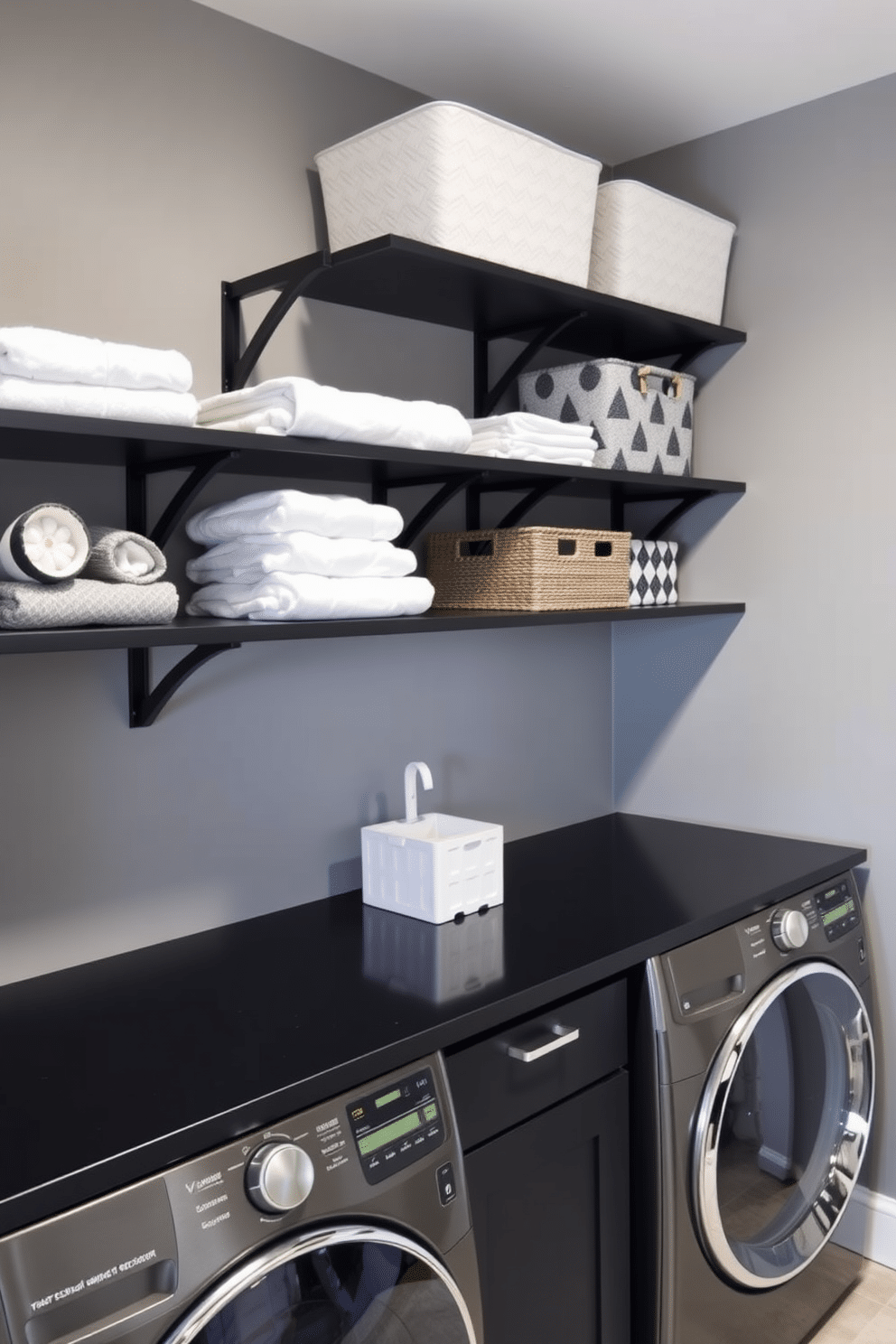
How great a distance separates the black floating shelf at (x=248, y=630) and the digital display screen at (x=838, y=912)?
69cm

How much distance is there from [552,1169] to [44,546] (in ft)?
3.82

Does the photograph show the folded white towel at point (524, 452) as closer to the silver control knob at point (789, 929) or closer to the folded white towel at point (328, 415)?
the folded white towel at point (328, 415)

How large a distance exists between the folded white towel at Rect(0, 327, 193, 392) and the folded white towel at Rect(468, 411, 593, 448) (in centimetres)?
68

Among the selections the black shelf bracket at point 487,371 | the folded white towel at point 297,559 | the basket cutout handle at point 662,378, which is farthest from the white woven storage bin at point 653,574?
the folded white towel at point 297,559

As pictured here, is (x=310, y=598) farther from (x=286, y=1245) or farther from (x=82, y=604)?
(x=286, y=1245)

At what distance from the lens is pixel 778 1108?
2.10m

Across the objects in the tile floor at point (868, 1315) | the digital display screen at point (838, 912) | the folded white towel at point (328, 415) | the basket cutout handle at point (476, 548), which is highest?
the folded white towel at point (328, 415)

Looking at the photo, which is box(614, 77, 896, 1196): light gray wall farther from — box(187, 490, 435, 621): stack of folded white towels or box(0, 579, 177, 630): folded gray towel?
box(0, 579, 177, 630): folded gray towel

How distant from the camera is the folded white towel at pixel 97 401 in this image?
135 centimetres

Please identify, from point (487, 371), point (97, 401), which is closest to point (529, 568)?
point (487, 371)

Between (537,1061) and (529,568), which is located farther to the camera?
(529,568)

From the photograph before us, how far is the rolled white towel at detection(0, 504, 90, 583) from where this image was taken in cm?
137

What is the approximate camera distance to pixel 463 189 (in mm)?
1867

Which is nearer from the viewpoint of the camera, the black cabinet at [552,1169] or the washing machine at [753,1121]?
the black cabinet at [552,1169]
